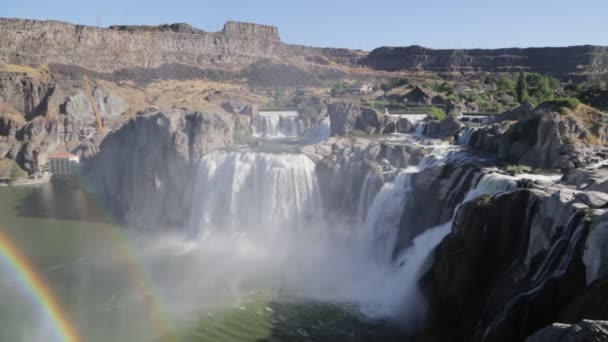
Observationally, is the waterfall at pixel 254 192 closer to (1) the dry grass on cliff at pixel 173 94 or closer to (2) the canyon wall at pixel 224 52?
(1) the dry grass on cliff at pixel 173 94

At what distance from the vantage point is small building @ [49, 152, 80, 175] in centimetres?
5050

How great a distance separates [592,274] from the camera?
11258 mm


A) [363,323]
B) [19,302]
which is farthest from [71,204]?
[363,323]

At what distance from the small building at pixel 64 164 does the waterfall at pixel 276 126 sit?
18875mm

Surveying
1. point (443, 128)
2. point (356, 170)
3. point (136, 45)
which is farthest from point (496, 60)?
point (356, 170)

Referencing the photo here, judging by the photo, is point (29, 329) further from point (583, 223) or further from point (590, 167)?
point (590, 167)

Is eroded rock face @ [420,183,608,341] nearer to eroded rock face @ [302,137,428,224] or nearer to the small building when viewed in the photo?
eroded rock face @ [302,137,428,224]

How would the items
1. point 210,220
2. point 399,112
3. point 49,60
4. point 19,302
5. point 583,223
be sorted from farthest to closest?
point 49,60, point 399,112, point 210,220, point 19,302, point 583,223

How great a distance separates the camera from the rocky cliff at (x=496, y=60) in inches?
3523

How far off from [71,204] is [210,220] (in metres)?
15.6

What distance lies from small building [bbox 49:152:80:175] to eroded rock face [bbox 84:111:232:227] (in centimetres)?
1570

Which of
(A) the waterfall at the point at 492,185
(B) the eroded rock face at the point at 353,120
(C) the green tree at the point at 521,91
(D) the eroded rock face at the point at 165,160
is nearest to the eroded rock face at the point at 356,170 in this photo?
(B) the eroded rock face at the point at 353,120

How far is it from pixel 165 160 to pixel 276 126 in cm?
1893

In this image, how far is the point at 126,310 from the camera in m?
22.1
